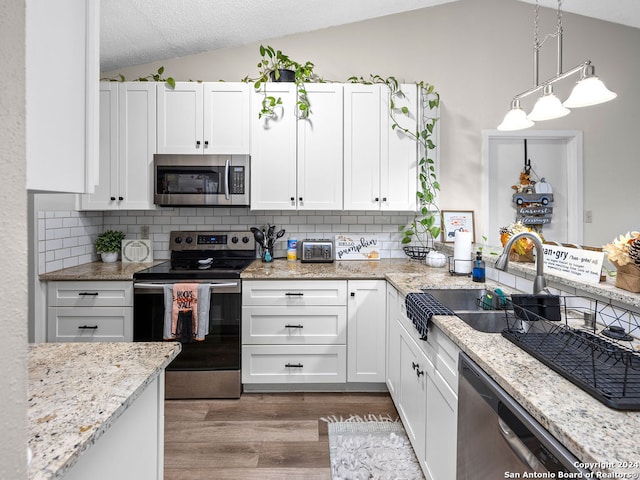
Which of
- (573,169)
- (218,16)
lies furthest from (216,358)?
(573,169)

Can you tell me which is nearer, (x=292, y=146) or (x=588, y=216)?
(x=292, y=146)

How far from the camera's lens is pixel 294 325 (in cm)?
277

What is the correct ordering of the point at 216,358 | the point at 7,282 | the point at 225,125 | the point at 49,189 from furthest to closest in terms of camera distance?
the point at 225,125, the point at 216,358, the point at 49,189, the point at 7,282

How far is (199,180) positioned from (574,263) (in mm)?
2480

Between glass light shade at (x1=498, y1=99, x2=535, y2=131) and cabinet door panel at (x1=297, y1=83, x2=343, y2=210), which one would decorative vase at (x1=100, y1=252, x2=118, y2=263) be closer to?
cabinet door panel at (x1=297, y1=83, x2=343, y2=210)

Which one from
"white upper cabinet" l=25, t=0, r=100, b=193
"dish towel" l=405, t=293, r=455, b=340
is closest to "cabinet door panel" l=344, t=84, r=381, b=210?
"dish towel" l=405, t=293, r=455, b=340

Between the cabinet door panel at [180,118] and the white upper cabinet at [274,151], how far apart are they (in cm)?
43

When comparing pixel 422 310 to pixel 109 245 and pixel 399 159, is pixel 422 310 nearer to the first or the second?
pixel 399 159

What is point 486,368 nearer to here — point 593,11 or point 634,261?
point 634,261

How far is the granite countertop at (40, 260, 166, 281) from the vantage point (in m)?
2.66

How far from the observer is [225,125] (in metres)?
3.05

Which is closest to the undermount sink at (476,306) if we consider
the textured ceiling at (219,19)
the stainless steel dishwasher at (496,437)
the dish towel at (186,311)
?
the stainless steel dishwasher at (496,437)

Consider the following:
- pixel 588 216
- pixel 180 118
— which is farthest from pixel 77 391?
pixel 588 216

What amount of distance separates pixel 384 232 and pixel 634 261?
2.12 m
